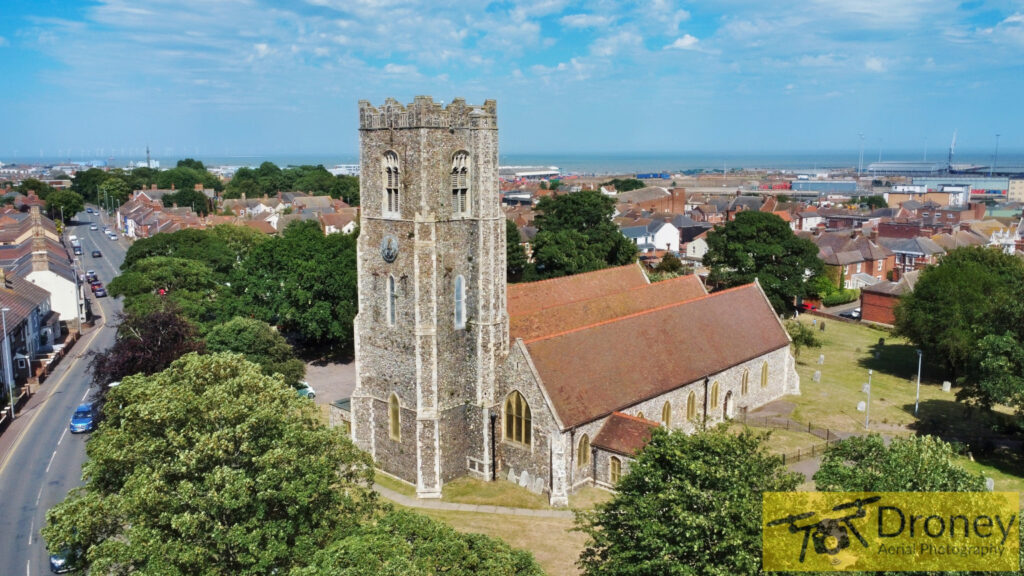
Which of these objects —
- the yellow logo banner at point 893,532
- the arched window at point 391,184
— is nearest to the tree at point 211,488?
the arched window at point 391,184

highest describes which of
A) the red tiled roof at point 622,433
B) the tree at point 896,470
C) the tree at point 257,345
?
Result: the tree at point 896,470

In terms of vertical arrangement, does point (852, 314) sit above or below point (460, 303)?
below

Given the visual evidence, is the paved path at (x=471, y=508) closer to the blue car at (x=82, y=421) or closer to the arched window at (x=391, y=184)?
the arched window at (x=391, y=184)

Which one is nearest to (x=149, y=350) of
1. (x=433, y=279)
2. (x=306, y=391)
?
(x=306, y=391)

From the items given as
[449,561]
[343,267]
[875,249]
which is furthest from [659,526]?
[875,249]

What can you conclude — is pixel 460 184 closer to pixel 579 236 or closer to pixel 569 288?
pixel 569 288

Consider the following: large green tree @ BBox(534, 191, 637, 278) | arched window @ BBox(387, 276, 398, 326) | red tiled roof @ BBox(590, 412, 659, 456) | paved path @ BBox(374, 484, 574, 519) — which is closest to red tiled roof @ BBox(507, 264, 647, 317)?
red tiled roof @ BBox(590, 412, 659, 456)

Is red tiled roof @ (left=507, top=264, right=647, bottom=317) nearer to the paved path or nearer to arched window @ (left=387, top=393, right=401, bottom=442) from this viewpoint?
arched window @ (left=387, top=393, right=401, bottom=442)
